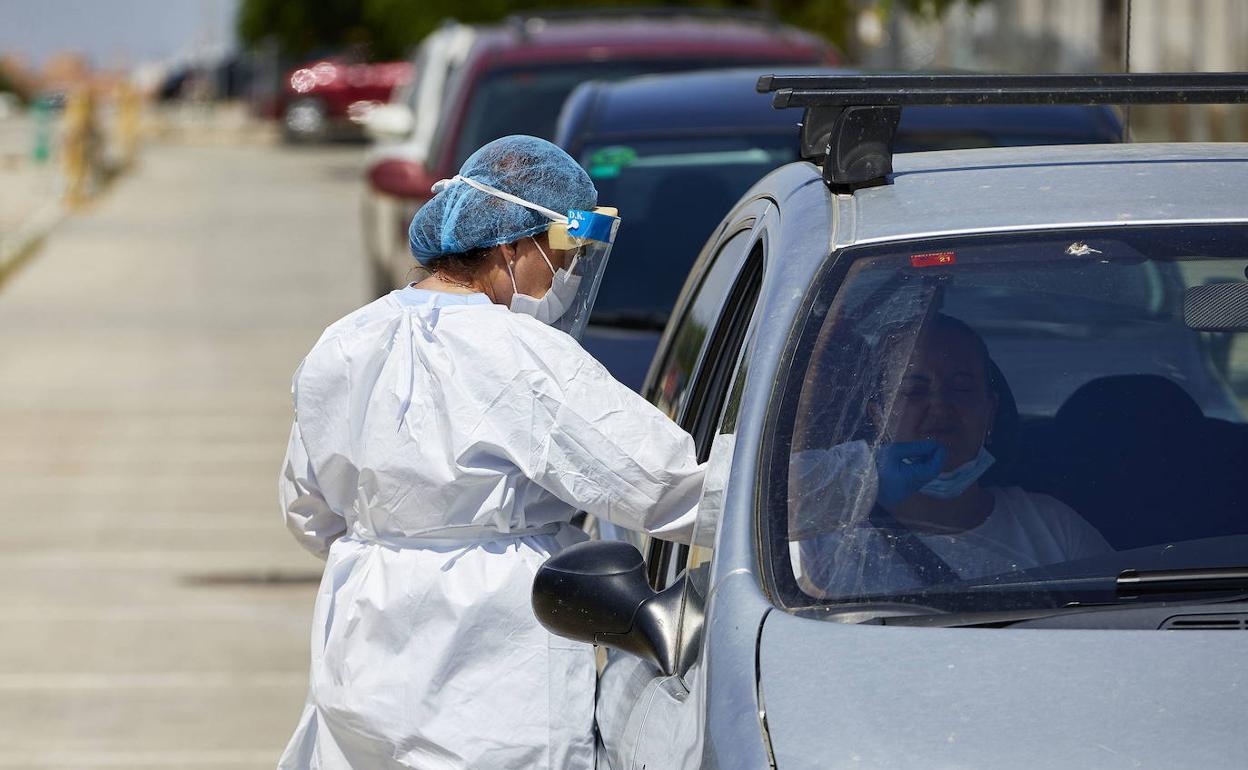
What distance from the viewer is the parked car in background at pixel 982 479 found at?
2141mm

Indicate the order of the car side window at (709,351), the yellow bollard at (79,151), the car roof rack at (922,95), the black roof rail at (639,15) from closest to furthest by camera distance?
the car roof rack at (922,95)
the car side window at (709,351)
the black roof rail at (639,15)
the yellow bollard at (79,151)

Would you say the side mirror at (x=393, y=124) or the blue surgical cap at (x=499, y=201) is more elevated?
the blue surgical cap at (x=499, y=201)

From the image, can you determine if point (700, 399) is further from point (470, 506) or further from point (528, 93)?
point (528, 93)

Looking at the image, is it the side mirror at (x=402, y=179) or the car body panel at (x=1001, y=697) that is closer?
the car body panel at (x=1001, y=697)

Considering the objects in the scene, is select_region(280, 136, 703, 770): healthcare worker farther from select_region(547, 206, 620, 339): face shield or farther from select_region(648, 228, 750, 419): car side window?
select_region(648, 228, 750, 419): car side window

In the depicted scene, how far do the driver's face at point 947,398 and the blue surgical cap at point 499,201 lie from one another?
24.7 inches

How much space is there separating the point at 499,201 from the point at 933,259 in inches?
26.7

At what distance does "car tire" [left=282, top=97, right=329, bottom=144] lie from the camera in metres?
35.7

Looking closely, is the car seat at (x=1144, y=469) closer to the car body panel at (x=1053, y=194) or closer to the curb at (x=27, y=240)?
the car body panel at (x=1053, y=194)

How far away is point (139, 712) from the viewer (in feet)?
20.9

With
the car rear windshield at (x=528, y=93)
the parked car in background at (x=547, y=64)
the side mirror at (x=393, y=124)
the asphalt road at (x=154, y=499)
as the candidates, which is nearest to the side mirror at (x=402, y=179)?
the parked car in background at (x=547, y=64)

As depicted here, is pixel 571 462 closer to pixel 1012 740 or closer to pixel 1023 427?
pixel 1023 427

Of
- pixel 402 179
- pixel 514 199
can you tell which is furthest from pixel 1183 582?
pixel 402 179

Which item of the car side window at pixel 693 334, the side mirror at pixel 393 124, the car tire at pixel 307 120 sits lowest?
the car tire at pixel 307 120
